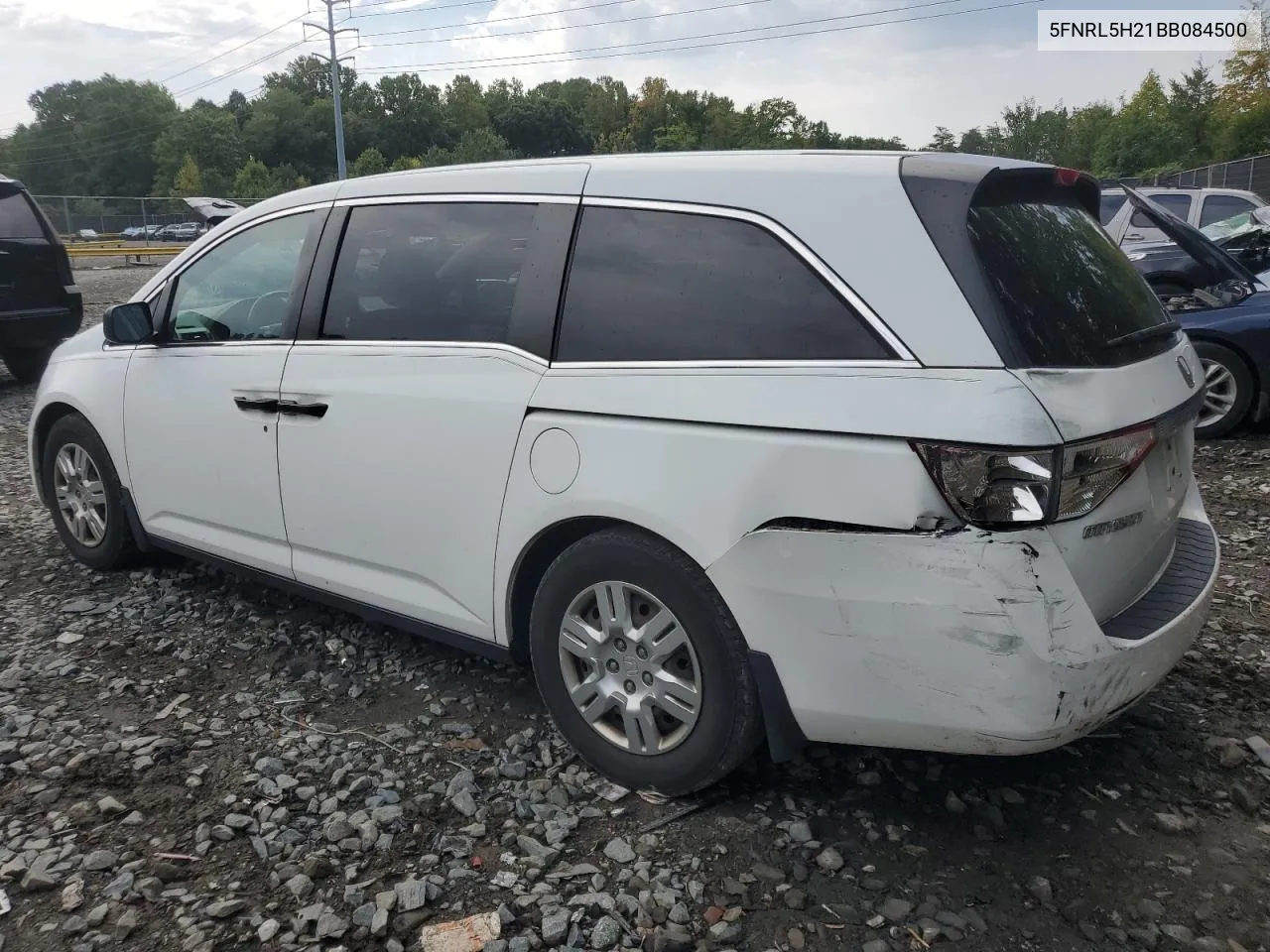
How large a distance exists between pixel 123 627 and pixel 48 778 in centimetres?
127

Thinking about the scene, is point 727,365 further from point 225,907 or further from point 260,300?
point 260,300

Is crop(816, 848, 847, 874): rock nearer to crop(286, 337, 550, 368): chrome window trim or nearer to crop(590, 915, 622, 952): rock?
crop(590, 915, 622, 952): rock

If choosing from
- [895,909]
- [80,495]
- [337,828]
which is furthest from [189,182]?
[895,909]

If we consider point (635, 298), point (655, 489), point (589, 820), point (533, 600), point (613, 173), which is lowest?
point (589, 820)

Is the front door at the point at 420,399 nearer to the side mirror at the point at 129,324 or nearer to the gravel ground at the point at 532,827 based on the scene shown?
the gravel ground at the point at 532,827

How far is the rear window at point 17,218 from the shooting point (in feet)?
30.1

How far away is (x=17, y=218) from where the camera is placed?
9.25 m

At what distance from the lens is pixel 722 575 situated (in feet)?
8.28

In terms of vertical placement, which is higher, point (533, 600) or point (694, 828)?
point (533, 600)

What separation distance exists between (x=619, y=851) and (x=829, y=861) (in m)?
0.56

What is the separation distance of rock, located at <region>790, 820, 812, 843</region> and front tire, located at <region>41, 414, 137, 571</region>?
3484 mm

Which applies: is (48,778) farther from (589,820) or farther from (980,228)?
(980,228)

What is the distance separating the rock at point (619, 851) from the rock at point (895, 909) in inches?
25.8

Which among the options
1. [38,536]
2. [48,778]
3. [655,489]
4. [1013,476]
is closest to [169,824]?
[48,778]
